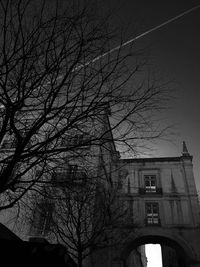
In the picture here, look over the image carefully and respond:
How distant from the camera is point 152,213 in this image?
886 inches

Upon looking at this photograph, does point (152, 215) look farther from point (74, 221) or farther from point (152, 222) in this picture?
point (74, 221)

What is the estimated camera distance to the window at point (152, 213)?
72.2 feet

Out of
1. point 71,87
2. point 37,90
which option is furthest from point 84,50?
point 37,90

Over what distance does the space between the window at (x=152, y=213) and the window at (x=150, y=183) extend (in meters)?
1.43

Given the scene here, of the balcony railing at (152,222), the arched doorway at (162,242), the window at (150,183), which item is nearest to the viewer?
the arched doorway at (162,242)

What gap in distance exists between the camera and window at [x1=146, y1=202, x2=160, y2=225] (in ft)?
72.2

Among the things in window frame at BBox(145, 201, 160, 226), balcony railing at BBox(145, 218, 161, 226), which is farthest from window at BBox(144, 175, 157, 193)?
balcony railing at BBox(145, 218, 161, 226)

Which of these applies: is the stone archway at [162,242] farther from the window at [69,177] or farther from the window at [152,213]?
the window at [69,177]

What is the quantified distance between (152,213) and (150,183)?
322 centimetres

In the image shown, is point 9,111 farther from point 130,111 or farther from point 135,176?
point 135,176

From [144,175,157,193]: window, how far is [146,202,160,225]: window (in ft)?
4.70

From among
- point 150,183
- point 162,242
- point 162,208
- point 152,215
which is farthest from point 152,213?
point 150,183

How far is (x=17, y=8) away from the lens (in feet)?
14.1

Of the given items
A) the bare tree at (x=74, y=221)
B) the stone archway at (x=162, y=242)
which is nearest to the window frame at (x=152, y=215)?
the stone archway at (x=162, y=242)
